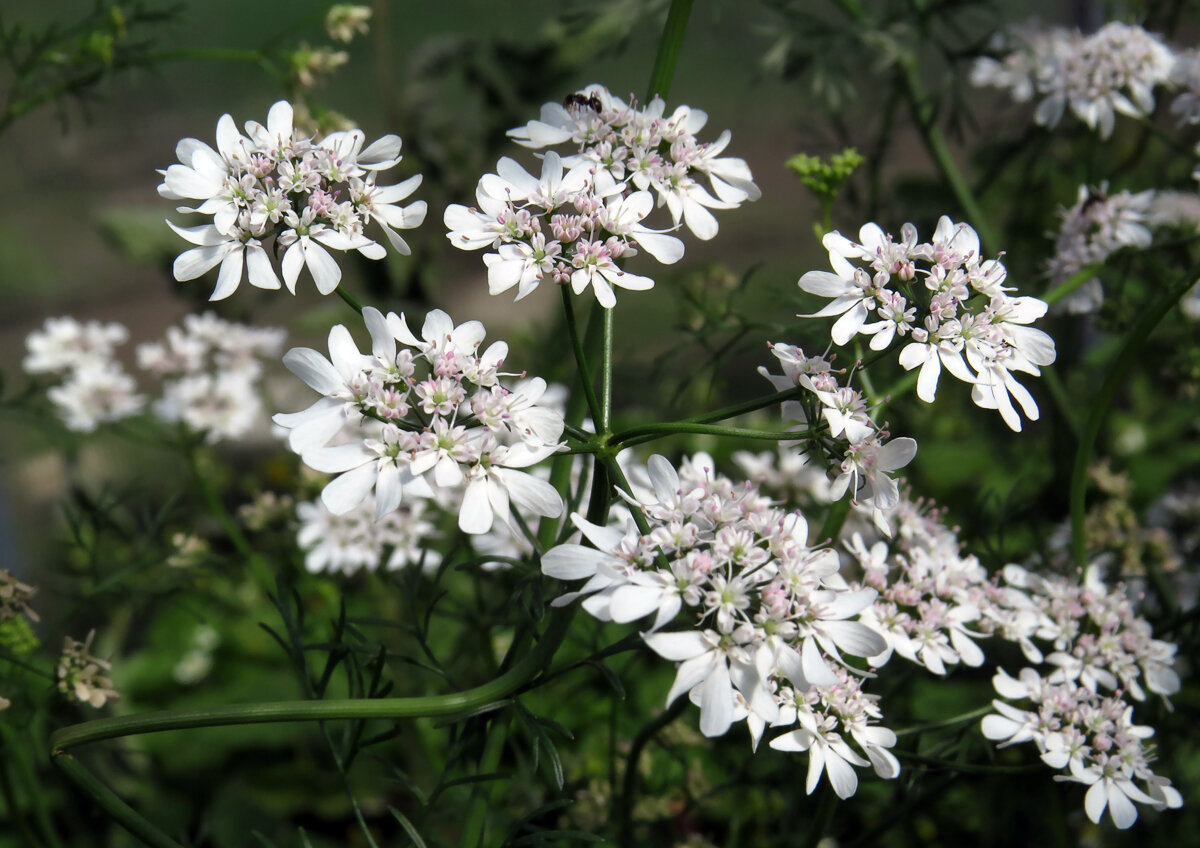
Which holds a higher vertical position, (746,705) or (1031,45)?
(1031,45)

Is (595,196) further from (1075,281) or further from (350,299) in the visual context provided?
(1075,281)

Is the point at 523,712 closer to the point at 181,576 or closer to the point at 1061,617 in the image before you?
the point at 1061,617

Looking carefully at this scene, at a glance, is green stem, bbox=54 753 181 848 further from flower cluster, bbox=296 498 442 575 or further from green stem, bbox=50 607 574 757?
flower cluster, bbox=296 498 442 575

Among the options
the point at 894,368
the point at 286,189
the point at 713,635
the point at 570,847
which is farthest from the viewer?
the point at 894,368

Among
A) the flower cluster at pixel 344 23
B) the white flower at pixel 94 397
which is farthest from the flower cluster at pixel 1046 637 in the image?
the white flower at pixel 94 397

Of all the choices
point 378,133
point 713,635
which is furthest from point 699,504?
point 378,133

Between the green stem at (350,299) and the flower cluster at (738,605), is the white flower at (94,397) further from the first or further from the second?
the flower cluster at (738,605)

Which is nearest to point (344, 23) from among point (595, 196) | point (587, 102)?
point (587, 102)
